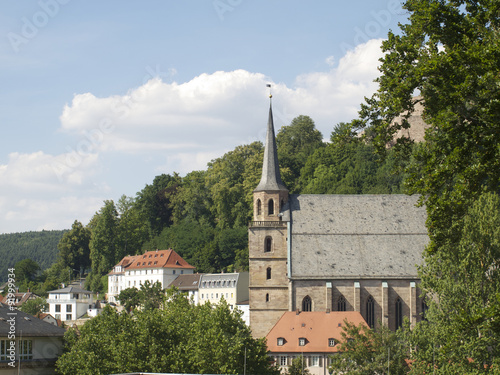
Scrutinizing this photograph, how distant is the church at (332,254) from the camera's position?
6178 centimetres

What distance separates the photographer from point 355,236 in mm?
64625

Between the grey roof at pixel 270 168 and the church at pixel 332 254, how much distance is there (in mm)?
88

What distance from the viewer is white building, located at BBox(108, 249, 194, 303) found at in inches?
4469

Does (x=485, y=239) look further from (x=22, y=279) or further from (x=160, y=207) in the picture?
(x=22, y=279)

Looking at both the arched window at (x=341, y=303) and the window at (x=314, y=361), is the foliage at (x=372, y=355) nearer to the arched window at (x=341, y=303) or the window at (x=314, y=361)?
the window at (x=314, y=361)

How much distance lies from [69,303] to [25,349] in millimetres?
82338

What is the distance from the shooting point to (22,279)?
139m

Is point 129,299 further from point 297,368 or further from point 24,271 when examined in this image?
point 297,368

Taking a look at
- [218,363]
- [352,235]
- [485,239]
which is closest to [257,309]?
[352,235]

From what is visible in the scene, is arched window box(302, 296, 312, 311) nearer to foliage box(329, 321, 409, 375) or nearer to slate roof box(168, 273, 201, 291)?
foliage box(329, 321, 409, 375)

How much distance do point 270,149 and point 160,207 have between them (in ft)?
210

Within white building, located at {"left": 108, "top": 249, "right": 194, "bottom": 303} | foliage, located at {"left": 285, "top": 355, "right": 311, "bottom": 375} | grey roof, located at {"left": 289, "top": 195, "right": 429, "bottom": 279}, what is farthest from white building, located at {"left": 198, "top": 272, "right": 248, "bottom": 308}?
foliage, located at {"left": 285, "top": 355, "right": 311, "bottom": 375}

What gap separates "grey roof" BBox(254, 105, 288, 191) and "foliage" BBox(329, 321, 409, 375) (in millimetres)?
20557

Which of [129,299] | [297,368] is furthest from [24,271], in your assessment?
[297,368]
